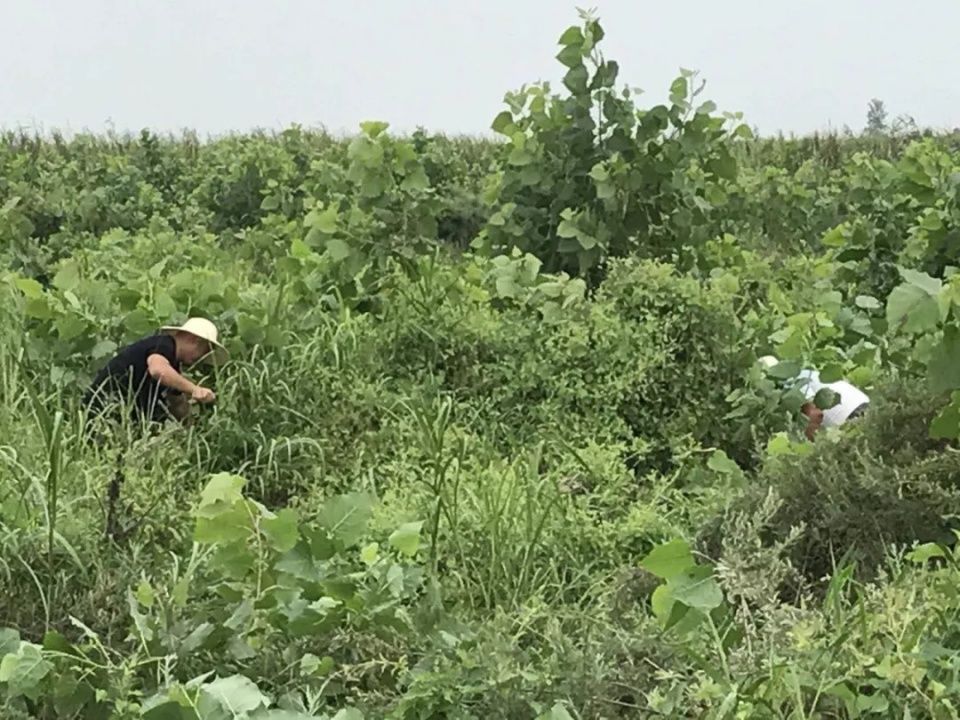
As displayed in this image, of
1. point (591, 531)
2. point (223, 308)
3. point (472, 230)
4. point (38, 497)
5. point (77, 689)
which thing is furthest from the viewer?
point (472, 230)

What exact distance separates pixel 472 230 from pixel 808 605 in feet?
21.5

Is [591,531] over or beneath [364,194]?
beneath

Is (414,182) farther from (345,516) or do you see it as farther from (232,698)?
(232,698)

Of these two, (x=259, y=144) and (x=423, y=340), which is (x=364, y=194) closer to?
(x=423, y=340)

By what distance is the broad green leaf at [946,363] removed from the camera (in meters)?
2.06

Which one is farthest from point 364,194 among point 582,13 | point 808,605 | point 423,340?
point 808,605

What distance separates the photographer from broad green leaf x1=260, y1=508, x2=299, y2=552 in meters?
2.14

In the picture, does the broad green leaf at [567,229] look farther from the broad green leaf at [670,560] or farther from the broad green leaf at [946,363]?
the broad green leaf at [670,560]

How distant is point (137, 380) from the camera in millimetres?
3953

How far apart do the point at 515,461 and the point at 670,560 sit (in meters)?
1.57

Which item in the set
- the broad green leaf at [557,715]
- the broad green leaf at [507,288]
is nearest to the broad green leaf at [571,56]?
the broad green leaf at [507,288]

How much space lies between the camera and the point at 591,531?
314cm

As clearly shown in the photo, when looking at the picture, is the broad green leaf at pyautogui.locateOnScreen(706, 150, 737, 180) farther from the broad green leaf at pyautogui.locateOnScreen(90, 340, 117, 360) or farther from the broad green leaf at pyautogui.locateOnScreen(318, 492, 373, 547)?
the broad green leaf at pyautogui.locateOnScreen(318, 492, 373, 547)

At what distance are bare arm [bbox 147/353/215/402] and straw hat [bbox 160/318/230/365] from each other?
16 centimetres
